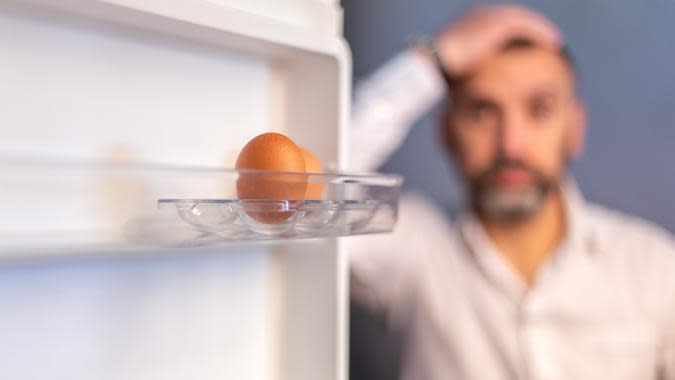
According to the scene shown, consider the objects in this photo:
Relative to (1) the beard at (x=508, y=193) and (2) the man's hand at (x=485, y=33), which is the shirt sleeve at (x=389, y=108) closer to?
(2) the man's hand at (x=485, y=33)

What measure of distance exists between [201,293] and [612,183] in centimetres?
65

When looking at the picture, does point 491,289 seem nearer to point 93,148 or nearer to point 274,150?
point 274,150

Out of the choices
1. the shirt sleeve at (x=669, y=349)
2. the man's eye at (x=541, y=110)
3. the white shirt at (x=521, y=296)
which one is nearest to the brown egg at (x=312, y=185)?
the white shirt at (x=521, y=296)

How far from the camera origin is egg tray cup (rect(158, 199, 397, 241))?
0.60 meters

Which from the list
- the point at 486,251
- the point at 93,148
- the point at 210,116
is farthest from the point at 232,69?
the point at 486,251

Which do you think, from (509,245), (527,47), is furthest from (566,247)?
(527,47)

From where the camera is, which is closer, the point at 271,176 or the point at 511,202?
the point at 271,176

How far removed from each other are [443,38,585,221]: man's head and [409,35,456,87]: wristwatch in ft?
0.06

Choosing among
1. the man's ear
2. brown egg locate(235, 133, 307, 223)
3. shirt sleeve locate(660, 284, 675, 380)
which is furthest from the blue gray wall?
brown egg locate(235, 133, 307, 223)

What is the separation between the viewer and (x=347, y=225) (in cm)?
71

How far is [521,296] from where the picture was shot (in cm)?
98

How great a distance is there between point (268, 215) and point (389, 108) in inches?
20.3

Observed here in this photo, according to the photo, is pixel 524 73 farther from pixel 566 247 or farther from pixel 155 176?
pixel 155 176

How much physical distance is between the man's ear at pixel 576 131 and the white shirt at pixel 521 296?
6 cm
